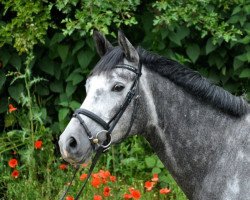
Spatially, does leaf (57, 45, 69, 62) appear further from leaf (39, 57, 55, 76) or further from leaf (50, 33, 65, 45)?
leaf (39, 57, 55, 76)

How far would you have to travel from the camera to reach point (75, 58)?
5.73m

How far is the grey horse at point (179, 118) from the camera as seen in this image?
3.21 m

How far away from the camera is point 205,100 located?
3340mm

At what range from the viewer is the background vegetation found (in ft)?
16.7

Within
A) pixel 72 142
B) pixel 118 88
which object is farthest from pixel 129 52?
pixel 72 142

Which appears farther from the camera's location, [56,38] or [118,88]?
[56,38]

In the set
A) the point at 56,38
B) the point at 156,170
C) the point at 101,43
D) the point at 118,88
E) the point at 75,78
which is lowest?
the point at 156,170

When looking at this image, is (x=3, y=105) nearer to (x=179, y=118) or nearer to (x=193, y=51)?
(x=193, y=51)

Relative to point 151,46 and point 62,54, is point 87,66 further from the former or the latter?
point 151,46

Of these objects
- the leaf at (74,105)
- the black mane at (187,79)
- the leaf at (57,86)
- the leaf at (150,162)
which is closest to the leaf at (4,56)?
the leaf at (57,86)

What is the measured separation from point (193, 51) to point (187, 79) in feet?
7.52

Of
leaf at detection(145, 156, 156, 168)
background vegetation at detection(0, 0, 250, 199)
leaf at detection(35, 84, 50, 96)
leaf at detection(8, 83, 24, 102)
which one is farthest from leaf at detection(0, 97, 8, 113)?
leaf at detection(145, 156, 156, 168)

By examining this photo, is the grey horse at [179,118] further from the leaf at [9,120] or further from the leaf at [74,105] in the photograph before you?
the leaf at [9,120]

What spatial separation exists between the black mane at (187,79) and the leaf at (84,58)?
2.13 metres
